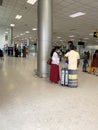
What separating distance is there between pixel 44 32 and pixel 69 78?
275 centimetres

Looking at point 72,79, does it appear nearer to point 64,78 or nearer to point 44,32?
point 64,78

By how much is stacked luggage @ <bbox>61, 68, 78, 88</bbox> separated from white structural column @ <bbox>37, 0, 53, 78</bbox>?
6.34 ft

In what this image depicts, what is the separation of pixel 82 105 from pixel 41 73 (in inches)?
169

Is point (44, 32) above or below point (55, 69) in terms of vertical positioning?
above

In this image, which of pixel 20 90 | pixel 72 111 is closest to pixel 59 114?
pixel 72 111

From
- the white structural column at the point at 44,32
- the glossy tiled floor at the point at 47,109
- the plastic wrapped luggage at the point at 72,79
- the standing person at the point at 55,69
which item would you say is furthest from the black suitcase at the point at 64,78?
the white structural column at the point at 44,32

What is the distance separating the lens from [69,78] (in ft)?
22.3

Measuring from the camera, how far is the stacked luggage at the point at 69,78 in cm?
673

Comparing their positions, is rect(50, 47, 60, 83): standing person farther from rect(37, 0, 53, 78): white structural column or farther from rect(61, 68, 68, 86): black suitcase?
rect(37, 0, 53, 78): white structural column

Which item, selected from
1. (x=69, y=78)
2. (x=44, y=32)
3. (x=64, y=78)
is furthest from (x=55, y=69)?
(x=44, y=32)

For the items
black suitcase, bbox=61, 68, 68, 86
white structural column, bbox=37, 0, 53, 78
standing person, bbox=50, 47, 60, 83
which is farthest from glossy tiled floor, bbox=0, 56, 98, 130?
white structural column, bbox=37, 0, 53, 78

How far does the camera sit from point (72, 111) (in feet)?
13.8

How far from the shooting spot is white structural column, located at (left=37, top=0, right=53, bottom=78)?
8609 millimetres

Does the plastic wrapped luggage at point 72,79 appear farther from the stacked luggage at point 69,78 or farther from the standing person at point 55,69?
the standing person at point 55,69
